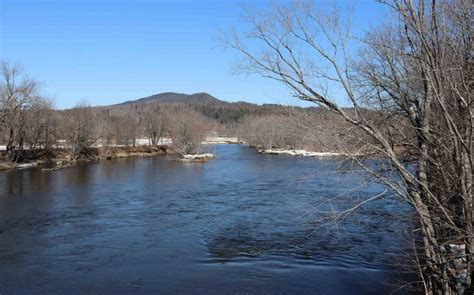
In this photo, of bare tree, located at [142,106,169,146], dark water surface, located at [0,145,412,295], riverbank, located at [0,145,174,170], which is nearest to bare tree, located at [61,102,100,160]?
riverbank, located at [0,145,174,170]

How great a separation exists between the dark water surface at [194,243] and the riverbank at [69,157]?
15.9 metres

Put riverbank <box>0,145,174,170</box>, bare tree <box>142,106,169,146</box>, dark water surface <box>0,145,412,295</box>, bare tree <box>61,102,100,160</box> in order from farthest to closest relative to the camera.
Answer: bare tree <box>142,106,169,146</box>, bare tree <box>61,102,100,160</box>, riverbank <box>0,145,174,170</box>, dark water surface <box>0,145,412,295</box>

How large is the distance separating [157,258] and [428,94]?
8.84 meters

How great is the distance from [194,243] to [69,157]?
36.6 metres

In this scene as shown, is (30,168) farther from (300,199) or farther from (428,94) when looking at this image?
(428,94)

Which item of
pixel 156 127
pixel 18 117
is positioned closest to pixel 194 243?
pixel 18 117

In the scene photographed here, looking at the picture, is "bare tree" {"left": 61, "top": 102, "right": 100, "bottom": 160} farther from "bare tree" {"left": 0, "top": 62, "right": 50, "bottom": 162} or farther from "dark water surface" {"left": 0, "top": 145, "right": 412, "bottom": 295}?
"dark water surface" {"left": 0, "top": 145, "right": 412, "bottom": 295}

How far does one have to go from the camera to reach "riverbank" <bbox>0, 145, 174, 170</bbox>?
3862cm

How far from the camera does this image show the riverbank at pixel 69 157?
38.6 meters

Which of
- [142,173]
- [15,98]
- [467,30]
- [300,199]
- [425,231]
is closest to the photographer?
[467,30]

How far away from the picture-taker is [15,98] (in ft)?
137

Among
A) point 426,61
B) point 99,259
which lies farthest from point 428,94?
point 99,259

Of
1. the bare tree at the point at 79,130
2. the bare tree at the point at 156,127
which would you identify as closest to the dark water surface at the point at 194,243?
the bare tree at the point at 79,130

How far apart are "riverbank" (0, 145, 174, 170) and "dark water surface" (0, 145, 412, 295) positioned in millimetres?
15914
